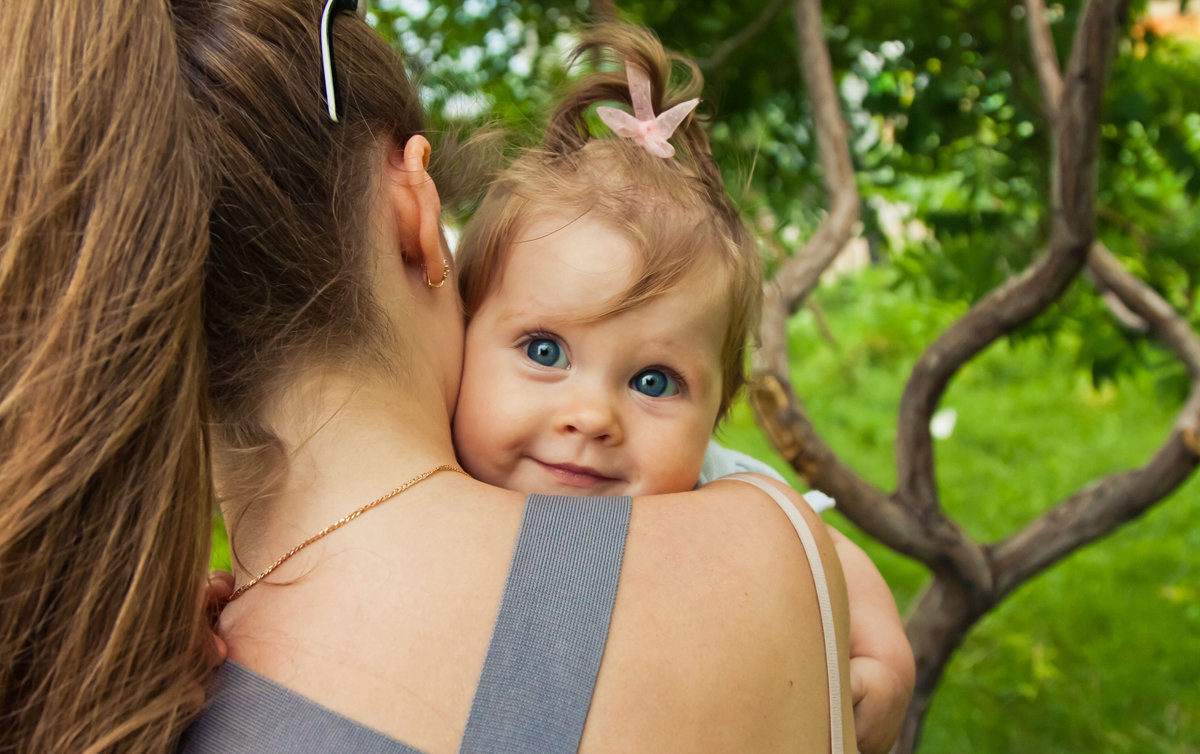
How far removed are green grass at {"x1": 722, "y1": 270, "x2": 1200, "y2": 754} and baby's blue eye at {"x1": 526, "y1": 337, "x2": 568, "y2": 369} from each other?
6.82ft

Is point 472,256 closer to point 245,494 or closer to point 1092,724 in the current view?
point 245,494

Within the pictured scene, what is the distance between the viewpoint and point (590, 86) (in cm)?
184

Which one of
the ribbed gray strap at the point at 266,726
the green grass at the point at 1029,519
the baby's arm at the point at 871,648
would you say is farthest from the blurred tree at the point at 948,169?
the ribbed gray strap at the point at 266,726

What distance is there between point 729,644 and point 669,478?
475mm

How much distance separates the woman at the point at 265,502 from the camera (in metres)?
1.01

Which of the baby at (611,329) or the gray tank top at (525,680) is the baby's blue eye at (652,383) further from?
the gray tank top at (525,680)

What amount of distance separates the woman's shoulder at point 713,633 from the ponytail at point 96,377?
0.43 meters

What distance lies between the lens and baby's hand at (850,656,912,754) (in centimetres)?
158

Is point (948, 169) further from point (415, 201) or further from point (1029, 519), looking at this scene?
point (1029, 519)

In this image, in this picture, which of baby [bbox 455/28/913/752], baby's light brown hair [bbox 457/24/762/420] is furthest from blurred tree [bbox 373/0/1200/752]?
baby [bbox 455/28/913/752]

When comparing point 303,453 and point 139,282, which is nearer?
point 139,282

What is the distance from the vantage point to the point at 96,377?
100 cm

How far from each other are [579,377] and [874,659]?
2.06 feet

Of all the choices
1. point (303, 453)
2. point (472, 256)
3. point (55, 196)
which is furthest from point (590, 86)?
point (55, 196)
